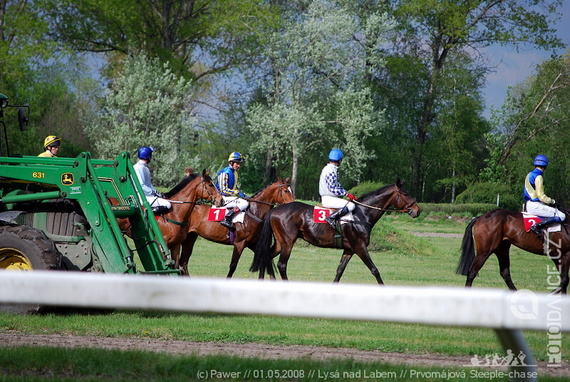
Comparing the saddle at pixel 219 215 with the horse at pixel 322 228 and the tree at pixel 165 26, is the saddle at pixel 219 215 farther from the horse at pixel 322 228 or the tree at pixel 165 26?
the tree at pixel 165 26

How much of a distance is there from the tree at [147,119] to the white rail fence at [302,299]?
3507 cm

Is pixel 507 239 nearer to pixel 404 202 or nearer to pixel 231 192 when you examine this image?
pixel 404 202

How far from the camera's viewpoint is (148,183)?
41.4 ft

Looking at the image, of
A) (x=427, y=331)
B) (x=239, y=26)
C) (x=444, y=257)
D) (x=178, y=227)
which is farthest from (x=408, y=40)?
(x=427, y=331)

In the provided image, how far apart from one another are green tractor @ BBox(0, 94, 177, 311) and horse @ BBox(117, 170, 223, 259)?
2.74 meters

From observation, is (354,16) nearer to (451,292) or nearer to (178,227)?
(178,227)

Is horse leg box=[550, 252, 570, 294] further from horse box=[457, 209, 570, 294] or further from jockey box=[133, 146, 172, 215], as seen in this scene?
jockey box=[133, 146, 172, 215]

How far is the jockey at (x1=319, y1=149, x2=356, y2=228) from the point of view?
44.1 ft

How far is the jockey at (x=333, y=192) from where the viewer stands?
1345 cm

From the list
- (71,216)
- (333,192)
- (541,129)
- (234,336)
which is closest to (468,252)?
(333,192)

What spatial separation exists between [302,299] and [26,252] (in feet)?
24.0

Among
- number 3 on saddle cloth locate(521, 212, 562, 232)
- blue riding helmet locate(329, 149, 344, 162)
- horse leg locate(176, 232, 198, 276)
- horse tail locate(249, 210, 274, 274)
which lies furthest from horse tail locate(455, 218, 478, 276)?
horse leg locate(176, 232, 198, 276)

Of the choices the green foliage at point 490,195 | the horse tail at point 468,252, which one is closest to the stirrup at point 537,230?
the horse tail at point 468,252

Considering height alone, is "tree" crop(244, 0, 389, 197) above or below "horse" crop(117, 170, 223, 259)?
above
